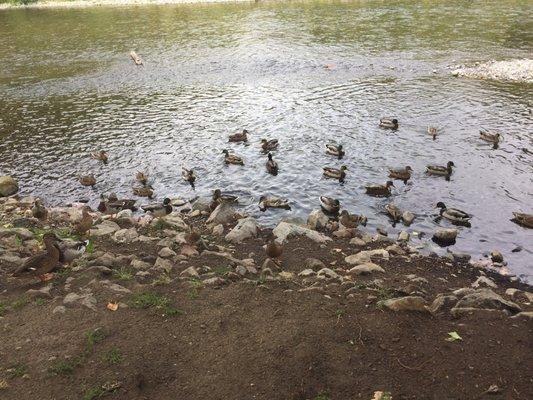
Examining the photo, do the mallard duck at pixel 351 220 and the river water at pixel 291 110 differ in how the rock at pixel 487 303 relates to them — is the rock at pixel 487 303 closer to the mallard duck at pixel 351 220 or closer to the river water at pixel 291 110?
the river water at pixel 291 110

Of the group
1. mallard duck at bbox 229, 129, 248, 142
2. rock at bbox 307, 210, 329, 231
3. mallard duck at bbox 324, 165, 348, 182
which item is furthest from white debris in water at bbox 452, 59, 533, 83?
rock at bbox 307, 210, 329, 231

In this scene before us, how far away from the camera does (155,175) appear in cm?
2130

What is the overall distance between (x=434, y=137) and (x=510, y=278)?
11.4 m

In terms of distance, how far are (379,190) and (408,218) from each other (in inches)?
89.0

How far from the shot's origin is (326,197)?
18203 mm

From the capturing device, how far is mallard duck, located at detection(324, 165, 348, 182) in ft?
64.8

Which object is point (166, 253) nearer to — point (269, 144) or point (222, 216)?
point (222, 216)

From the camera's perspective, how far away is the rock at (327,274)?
12216 millimetres

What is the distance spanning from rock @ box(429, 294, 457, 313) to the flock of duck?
581cm

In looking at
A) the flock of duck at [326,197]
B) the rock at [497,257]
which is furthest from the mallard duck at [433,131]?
the rock at [497,257]

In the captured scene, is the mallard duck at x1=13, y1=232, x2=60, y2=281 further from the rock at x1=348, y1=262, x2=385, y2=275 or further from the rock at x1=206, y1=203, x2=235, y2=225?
the rock at x1=348, y1=262, x2=385, y2=275

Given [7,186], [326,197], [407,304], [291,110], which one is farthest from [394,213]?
[7,186]

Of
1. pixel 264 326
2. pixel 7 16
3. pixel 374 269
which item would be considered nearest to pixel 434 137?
pixel 374 269

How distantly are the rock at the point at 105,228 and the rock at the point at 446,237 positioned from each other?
1104 cm
